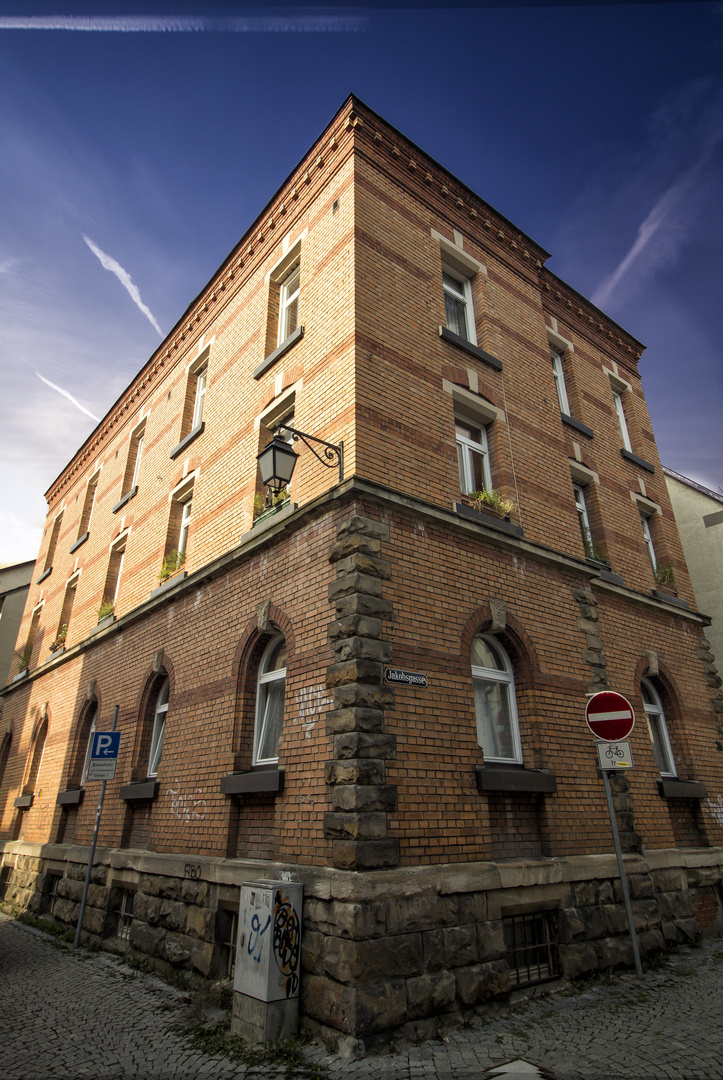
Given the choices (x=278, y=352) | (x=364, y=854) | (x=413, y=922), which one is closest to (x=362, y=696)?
(x=364, y=854)

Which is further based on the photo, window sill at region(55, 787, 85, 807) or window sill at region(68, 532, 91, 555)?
window sill at region(68, 532, 91, 555)

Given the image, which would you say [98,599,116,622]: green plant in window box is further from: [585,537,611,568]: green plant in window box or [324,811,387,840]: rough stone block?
[585,537,611,568]: green plant in window box

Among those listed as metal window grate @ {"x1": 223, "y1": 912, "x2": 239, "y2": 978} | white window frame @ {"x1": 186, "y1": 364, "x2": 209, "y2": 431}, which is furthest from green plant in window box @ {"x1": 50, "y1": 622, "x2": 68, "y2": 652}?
metal window grate @ {"x1": 223, "y1": 912, "x2": 239, "y2": 978}

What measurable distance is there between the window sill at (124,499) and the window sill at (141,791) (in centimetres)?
698

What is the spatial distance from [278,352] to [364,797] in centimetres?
697

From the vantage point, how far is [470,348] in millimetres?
9773

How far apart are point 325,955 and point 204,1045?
4.06ft

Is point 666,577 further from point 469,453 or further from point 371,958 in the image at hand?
point 371,958

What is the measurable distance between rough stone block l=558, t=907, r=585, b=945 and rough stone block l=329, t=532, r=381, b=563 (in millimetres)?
4612

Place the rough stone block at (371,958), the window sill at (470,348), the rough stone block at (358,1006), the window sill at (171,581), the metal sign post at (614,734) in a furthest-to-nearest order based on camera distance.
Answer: the window sill at (171,581) → the window sill at (470,348) → the metal sign post at (614,734) → the rough stone block at (371,958) → the rough stone block at (358,1006)

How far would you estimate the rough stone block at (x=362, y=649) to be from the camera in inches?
248

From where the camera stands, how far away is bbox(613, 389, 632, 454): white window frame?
45.9ft

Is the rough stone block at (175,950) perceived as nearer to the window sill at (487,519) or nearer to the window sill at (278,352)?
the window sill at (487,519)

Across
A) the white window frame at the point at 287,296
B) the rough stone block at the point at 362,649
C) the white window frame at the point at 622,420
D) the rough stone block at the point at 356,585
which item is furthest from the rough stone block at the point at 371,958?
the white window frame at the point at 622,420
